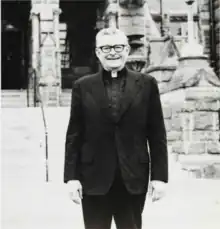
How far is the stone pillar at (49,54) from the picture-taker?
588 inches

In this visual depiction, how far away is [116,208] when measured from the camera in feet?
10.5

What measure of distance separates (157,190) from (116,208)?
22 cm

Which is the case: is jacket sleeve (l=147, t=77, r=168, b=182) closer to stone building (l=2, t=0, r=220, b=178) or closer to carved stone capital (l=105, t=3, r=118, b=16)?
stone building (l=2, t=0, r=220, b=178)

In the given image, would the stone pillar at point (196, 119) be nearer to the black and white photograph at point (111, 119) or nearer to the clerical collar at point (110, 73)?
the black and white photograph at point (111, 119)

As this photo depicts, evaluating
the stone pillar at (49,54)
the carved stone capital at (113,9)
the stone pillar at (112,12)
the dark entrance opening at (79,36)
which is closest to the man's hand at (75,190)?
the stone pillar at (49,54)

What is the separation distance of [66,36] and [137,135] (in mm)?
15723

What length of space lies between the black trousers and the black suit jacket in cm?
4

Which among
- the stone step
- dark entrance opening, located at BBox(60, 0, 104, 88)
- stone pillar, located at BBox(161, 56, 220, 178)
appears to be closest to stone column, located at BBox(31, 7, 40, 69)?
the stone step

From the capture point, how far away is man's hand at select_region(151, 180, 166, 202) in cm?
318

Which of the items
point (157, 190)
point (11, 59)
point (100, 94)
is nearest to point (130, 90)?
point (100, 94)

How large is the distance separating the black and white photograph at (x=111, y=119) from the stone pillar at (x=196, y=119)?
16 mm

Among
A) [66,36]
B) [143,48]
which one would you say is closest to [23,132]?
[143,48]

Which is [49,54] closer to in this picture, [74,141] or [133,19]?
[133,19]

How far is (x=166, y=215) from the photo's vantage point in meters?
6.07
